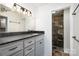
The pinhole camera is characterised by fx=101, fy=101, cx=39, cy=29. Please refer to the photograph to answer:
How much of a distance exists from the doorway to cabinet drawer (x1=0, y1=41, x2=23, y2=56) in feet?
1.44

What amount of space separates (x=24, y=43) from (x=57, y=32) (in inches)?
17.6

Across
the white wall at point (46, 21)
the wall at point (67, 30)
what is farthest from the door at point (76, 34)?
the white wall at point (46, 21)

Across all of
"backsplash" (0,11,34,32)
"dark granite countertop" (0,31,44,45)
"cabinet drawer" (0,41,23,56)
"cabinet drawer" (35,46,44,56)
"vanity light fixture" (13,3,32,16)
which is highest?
"vanity light fixture" (13,3,32,16)

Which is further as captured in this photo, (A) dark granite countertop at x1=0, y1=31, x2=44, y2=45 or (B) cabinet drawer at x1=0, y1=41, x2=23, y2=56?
(A) dark granite countertop at x1=0, y1=31, x2=44, y2=45

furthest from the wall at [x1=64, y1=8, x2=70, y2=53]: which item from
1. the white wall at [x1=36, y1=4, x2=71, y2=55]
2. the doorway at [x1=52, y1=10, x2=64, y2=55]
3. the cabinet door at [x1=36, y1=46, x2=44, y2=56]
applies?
the cabinet door at [x1=36, y1=46, x2=44, y2=56]

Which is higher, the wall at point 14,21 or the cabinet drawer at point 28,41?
the wall at point 14,21

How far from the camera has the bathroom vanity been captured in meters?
1.15

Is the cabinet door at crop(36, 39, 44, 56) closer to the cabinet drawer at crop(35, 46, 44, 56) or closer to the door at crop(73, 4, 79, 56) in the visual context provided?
the cabinet drawer at crop(35, 46, 44, 56)

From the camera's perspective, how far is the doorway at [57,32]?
1.30 m

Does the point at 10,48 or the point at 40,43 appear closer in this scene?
the point at 10,48

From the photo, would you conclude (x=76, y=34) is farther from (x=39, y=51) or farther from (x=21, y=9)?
(x=21, y=9)

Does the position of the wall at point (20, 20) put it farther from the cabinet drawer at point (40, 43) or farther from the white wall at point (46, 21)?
the cabinet drawer at point (40, 43)

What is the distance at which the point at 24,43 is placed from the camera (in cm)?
128

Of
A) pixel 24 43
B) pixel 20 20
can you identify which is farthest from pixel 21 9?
pixel 24 43
